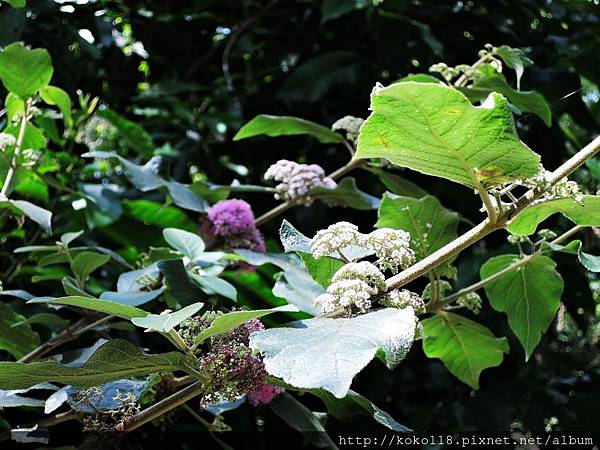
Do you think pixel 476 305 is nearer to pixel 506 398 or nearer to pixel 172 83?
pixel 506 398

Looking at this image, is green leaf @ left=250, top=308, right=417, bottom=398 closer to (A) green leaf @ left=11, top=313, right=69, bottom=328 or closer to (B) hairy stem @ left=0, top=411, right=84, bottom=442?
(B) hairy stem @ left=0, top=411, right=84, bottom=442

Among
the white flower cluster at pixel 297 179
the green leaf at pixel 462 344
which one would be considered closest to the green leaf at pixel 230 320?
the green leaf at pixel 462 344

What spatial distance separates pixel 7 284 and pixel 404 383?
83cm

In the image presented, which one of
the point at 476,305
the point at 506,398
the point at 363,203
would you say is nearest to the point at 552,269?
the point at 476,305

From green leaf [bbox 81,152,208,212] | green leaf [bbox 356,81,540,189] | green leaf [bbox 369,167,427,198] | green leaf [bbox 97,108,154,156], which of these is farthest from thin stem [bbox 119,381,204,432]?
green leaf [bbox 97,108,154,156]

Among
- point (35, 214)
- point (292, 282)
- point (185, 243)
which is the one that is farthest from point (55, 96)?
point (292, 282)

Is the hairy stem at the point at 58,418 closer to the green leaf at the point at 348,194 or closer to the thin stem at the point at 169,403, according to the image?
the thin stem at the point at 169,403

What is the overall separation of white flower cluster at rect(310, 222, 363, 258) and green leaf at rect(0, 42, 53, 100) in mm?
610

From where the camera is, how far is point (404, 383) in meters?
1.60

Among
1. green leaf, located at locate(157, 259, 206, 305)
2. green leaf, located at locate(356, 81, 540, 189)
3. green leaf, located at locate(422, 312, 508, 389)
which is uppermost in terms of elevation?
green leaf, located at locate(356, 81, 540, 189)

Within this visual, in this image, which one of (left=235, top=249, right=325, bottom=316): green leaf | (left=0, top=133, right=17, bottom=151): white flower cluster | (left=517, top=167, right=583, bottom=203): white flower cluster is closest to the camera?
(left=517, top=167, right=583, bottom=203): white flower cluster

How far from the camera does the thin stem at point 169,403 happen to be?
62cm

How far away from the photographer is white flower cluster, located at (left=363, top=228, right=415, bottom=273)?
0.63 meters

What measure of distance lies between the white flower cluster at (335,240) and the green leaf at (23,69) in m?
0.61
